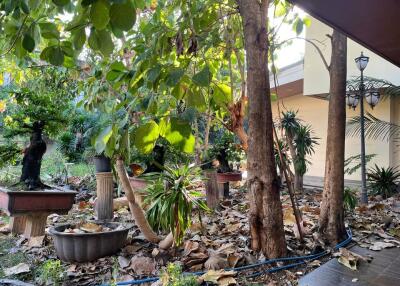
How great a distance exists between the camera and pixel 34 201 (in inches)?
129

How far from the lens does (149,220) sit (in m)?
3.28

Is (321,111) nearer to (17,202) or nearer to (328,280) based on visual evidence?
(328,280)

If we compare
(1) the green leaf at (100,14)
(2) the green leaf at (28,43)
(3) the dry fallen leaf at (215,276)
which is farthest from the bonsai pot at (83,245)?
(1) the green leaf at (100,14)

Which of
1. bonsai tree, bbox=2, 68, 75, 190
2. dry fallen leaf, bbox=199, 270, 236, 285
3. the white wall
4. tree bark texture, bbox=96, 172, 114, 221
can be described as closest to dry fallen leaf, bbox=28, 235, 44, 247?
bonsai tree, bbox=2, 68, 75, 190

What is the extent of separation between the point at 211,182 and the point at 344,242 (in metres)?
1.80

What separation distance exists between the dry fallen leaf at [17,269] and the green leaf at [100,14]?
2.63 metres

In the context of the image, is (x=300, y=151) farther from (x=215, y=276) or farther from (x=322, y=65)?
(x=215, y=276)

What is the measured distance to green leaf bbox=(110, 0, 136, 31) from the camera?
79 centimetres

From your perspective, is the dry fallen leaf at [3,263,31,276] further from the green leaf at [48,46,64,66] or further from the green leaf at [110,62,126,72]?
the green leaf at [48,46,64,66]

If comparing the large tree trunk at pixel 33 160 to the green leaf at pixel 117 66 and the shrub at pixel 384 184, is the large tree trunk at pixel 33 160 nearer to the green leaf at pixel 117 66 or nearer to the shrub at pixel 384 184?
the green leaf at pixel 117 66

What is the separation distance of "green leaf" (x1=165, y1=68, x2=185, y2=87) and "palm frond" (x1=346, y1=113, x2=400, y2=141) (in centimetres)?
615

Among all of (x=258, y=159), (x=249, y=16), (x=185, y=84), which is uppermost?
(x=249, y=16)

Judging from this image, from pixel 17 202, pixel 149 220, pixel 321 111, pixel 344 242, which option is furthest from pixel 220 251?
pixel 321 111

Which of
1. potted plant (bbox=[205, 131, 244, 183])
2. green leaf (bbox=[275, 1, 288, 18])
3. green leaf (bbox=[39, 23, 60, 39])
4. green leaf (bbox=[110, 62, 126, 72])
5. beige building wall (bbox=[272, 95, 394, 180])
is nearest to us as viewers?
green leaf (bbox=[39, 23, 60, 39])
